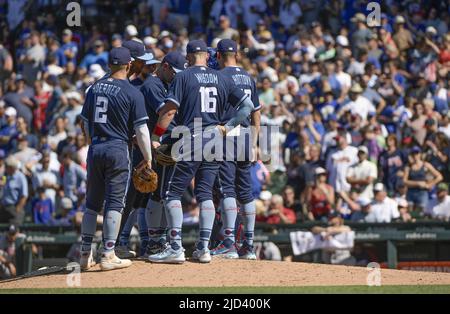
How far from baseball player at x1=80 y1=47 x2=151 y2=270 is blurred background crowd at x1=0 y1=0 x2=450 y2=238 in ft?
21.0

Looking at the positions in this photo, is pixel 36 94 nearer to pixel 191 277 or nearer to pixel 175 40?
pixel 175 40

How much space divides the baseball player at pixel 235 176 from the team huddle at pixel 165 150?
0.4 inches

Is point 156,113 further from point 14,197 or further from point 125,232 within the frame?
point 14,197

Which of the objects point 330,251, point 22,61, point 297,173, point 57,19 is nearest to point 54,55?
point 22,61

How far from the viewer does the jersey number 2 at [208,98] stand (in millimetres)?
11859

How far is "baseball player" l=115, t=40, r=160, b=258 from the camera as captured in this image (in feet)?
40.8

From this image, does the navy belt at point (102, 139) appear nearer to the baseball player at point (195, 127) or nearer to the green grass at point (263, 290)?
the baseball player at point (195, 127)

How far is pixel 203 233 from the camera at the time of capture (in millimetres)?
11859

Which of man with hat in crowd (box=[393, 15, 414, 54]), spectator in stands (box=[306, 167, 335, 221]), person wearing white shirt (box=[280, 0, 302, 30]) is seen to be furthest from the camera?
person wearing white shirt (box=[280, 0, 302, 30])

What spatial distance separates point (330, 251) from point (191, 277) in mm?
6210

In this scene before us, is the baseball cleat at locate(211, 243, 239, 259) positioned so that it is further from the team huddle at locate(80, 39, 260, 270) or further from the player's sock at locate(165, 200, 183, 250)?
the player's sock at locate(165, 200, 183, 250)

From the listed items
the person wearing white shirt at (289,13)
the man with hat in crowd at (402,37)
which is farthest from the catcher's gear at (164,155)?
the person wearing white shirt at (289,13)

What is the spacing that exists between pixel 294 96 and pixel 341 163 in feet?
8.42

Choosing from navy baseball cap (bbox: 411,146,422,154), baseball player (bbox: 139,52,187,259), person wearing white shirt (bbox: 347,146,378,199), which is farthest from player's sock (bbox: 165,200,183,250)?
navy baseball cap (bbox: 411,146,422,154)
